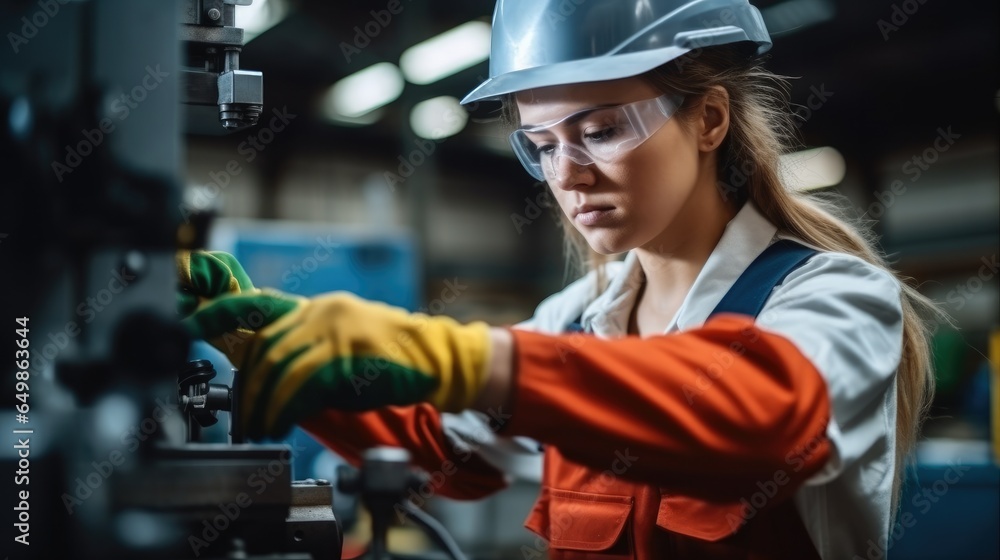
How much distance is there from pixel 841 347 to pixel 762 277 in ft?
0.86

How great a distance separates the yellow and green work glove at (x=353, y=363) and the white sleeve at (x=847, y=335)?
0.38 metres

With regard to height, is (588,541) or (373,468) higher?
(373,468)

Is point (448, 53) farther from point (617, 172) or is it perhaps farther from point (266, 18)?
point (617, 172)

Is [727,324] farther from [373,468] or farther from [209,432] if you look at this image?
[209,432]

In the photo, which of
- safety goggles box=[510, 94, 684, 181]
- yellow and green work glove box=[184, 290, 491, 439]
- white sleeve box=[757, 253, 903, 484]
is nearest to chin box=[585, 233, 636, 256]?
safety goggles box=[510, 94, 684, 181]

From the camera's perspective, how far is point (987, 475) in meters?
3.18

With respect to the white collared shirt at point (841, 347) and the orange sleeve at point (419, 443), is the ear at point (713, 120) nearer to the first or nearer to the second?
the white collared shirt at point (841, 347)

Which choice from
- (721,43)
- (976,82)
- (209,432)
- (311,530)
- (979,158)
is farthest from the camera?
(979,158)

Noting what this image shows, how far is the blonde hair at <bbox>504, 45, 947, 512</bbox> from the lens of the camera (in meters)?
1.27

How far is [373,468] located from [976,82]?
309 inches

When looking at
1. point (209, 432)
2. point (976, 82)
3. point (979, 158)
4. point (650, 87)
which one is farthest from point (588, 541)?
point (979, 158)

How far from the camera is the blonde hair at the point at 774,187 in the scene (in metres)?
1.27

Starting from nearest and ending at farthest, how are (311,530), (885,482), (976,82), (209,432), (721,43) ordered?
1. (311,530)
2. (885,482)
3. (721,43)
4. (209,432)
5. (976,82)

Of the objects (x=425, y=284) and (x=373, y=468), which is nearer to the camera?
(x=373, y=468)
